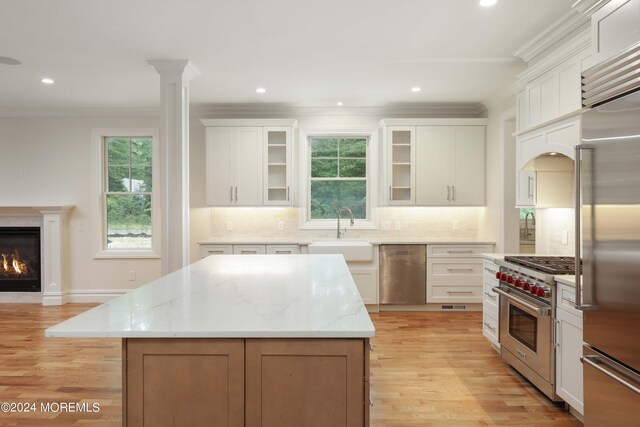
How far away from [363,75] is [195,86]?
1864 mm

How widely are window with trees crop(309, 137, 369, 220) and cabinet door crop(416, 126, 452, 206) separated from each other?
2.53 feet

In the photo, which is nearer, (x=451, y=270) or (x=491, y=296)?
(x=491, y=296)

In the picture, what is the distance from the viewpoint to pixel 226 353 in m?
1.44

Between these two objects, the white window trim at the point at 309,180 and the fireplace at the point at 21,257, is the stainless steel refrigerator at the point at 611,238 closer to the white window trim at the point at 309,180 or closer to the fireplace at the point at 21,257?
the white window trim at the point at 309,180

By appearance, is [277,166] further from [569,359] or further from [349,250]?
[569,359]

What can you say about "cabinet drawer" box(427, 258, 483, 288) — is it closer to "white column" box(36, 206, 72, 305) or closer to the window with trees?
the window with trees

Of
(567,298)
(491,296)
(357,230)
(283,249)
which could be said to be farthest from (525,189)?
(283,249)

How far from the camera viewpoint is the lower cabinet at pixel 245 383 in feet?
4.70

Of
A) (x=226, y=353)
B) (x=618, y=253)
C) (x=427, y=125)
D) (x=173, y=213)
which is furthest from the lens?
(x=427, y=125)

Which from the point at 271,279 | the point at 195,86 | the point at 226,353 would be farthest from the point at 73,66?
the point at 226,353

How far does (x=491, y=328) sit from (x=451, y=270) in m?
1.46

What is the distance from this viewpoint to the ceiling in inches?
109

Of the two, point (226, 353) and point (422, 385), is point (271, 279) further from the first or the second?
point (422, 385)

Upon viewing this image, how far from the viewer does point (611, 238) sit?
1.72m
